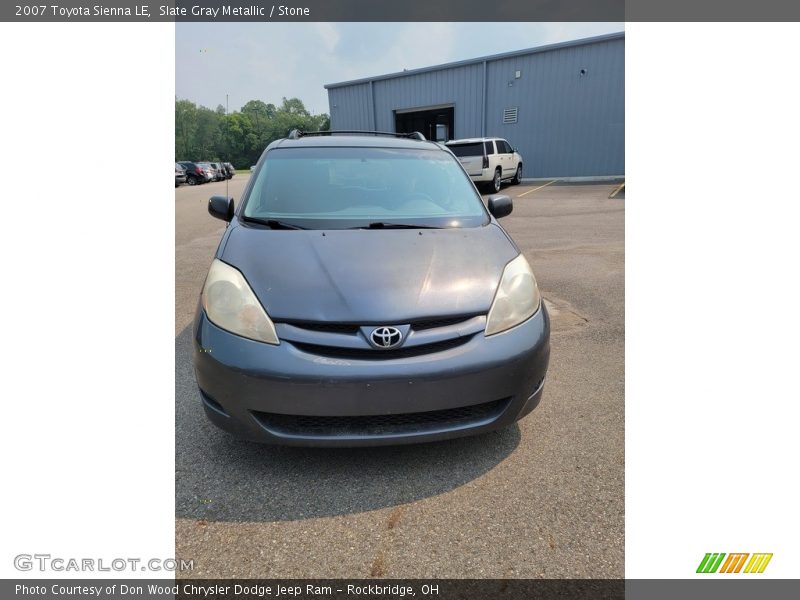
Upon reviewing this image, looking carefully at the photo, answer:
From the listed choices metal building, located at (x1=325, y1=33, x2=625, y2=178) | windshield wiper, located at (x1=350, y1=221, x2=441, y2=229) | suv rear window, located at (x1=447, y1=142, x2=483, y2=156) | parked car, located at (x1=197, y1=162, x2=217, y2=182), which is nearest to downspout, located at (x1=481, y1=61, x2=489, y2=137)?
metal building, located at (x1=325, y1=33, x2=625, y2=178)

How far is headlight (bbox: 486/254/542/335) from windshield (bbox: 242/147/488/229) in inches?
22.3

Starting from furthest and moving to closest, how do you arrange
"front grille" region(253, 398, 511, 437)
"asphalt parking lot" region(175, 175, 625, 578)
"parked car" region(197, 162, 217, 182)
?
"parked car" region(197, 162, 217, 182), "front grille" region(253, 398, 511, 437), "asphalt parking lot" region(175, 175, 625, 578)

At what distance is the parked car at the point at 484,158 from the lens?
14.5 m

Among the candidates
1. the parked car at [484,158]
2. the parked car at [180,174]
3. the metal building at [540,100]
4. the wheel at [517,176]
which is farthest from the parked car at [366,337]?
the parked car at [180,174]

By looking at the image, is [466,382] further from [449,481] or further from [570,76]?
[570,76]

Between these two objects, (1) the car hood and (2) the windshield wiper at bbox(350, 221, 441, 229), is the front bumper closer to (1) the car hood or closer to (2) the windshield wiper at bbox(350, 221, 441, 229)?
(1) the car hood

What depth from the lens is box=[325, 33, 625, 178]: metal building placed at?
58.4 feet

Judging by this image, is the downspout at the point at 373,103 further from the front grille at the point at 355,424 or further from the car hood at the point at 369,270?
the front grille at the point at 355,424

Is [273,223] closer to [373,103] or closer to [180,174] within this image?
[373,103]

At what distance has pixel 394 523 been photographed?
1879mm

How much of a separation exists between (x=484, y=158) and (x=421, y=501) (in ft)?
45.5

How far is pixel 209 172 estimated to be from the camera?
36031mm

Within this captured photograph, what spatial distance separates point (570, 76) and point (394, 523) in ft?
66.6

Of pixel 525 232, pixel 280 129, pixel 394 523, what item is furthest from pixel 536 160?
pixel 280 129
